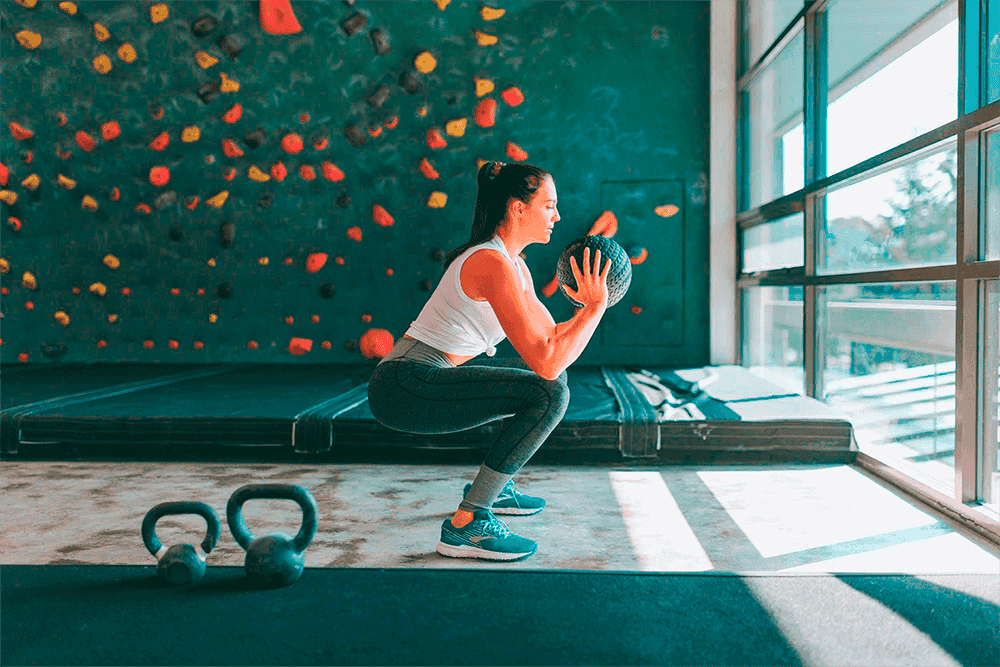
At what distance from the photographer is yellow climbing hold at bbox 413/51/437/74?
519 cm

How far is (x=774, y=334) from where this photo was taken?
4.78 metres

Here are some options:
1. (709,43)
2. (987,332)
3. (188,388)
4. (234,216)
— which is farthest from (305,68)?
(987,332)

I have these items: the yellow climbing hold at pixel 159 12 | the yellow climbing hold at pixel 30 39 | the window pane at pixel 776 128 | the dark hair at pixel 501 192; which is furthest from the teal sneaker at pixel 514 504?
the yellow climbing hold at pixel 30 39

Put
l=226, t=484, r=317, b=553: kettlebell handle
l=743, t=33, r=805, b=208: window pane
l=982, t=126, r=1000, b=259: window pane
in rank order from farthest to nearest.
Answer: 1. l=743, t=33, r=805, b=208: window pane
2. l=982, t=126, r=1000, b=259: window pane
3. l=226, t=484, r=317, b=553: kettlebell handle

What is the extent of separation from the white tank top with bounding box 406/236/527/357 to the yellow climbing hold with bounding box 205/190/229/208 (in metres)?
3.82

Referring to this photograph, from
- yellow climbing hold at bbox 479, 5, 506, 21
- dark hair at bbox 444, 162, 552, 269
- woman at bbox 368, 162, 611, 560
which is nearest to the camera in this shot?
woman at bbox 368, 162, 611, 560

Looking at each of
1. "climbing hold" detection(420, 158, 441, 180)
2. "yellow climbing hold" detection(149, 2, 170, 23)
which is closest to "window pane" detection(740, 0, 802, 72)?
"climbing hold" detection(420, 158, 441, 180)

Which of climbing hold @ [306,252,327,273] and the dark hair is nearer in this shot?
the dark hair

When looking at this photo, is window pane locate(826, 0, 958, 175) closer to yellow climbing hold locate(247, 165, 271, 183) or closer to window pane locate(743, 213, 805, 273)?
window pane locate(743, 213, 805, 273)

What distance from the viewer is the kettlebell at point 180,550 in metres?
1.73

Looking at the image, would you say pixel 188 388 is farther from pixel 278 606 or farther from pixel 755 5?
pixel 755 5

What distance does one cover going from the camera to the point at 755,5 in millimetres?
4887

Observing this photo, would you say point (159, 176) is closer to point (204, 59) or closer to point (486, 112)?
point (204, 59)

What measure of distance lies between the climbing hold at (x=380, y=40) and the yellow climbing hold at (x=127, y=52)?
176 centimetres
